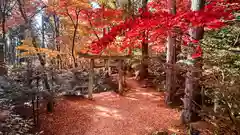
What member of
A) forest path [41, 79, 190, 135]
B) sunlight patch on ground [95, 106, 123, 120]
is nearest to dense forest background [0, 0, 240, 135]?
forest path [41, 79, 190, 135]

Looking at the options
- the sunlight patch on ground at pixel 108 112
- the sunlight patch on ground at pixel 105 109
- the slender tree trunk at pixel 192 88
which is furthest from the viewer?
the sunlight patch on ground at pixel 105 109

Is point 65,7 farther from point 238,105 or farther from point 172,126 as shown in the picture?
point 238,105

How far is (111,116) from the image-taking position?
6.71 meters

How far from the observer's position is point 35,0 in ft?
40.0

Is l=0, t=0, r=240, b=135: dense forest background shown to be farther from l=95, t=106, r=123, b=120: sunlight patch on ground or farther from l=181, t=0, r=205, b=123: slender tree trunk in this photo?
l=95, t=106, r=123, b=120: sunlight patch on ground

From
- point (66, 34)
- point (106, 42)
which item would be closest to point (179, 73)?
point (106, 42)

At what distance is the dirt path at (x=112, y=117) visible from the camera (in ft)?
19.1

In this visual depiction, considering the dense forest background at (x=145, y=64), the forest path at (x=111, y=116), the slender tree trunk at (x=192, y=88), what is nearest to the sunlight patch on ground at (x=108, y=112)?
the forest path at (x=111, y=116)

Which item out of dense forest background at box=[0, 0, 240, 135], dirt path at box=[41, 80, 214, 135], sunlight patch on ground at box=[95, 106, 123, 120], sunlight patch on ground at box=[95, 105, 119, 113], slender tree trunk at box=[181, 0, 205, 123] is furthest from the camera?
sunlight patch on ground at box=[95, 105, 119, 113]

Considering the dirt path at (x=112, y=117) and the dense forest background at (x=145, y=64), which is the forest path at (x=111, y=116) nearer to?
the dirt path at (x=112, y=117)

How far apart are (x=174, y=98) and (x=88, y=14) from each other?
805cm

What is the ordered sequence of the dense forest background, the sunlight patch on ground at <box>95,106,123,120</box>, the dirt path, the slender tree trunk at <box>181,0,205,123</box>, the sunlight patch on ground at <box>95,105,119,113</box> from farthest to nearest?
the sunlight patch on ground at <box>95,105,119,113</box>, the sunlight patch on ground at <box>95,106,123,120</box>, the dirt path, the slender tree trunk at <box>181,0,205,123</box>, the dense forest background

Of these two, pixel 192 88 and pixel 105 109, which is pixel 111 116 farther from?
pixel 192 88

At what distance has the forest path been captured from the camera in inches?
230
